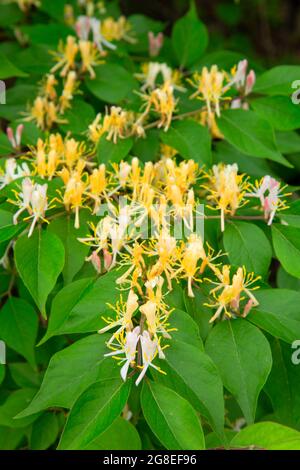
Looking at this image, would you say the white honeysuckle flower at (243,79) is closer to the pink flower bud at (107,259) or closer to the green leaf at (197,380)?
the pink flower bud at (107,259)

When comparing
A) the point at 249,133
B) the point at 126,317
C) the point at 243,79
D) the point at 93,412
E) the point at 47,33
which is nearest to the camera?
the point at 93,412

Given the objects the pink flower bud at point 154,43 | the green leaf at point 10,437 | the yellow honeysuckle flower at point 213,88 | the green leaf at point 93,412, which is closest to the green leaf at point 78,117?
the yellow honeysuckle flower at point 213,88

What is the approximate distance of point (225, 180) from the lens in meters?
1.42

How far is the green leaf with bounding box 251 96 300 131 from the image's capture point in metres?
1.60

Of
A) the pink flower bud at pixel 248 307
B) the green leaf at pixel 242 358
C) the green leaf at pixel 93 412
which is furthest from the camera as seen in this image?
the pink flower bud at pixel 248 307

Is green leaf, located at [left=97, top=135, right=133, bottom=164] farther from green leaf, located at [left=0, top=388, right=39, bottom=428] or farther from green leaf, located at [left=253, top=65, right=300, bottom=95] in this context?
green leaf, located at [left=0, top=388, right=39, bottom=428]

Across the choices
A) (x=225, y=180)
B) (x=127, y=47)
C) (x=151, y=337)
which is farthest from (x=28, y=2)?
(x=151, y=337)

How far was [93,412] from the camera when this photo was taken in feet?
3.38

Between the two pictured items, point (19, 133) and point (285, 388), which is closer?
point (285, 388)

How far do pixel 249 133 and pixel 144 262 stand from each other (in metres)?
0.50

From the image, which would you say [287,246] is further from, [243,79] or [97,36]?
[97,36]

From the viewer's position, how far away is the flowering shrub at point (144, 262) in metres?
1.09

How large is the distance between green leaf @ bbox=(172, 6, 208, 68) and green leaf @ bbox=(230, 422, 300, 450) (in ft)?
4.26

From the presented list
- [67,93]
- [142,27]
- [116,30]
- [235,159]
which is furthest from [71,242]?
[142,27]
